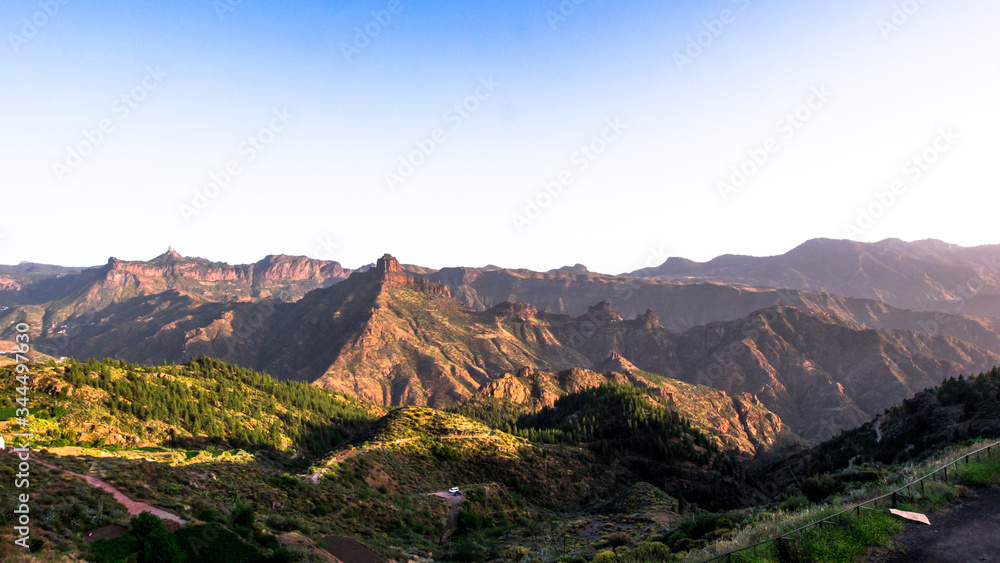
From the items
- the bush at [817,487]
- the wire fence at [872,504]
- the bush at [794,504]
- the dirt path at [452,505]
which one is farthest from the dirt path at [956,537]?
the dirt path at [452,505]

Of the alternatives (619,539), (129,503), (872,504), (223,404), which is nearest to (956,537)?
(872,504)

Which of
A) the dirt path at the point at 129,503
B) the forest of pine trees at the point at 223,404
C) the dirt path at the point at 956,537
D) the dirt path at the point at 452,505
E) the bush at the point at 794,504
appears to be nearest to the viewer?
the dirt path at the point at 956,537

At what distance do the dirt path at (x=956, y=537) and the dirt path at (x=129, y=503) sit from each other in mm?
36683

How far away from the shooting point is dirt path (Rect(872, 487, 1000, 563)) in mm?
16750

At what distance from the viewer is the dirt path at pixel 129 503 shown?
2850 centimetres

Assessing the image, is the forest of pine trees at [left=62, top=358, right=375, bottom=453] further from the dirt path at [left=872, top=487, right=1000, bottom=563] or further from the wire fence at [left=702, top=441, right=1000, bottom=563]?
the dirt path at [left=872, top=487, right=1000, bottom=563]

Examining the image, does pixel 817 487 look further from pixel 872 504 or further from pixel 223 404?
pixel 223 404

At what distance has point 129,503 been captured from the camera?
2945 centimetres

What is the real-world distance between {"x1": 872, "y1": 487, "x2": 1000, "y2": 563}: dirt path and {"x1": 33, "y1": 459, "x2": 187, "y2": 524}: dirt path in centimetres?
3668

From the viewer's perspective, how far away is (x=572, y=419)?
130 m

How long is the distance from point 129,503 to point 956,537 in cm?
4274

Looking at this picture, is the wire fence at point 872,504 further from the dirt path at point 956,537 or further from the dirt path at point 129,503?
the dirt path at point 129,503

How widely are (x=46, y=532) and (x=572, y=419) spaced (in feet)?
390

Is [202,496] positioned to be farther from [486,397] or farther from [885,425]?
[486,397]
